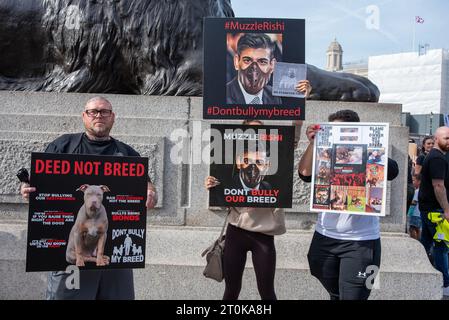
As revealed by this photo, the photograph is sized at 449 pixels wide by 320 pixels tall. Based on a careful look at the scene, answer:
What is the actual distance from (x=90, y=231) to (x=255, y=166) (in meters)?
1.01

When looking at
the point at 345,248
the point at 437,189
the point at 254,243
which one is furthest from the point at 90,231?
the point at 437,189

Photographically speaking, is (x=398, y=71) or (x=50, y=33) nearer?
(x=50, y=33)

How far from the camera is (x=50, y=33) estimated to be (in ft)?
16.8

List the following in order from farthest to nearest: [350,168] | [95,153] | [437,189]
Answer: [437,189] < [350,168] < [95,153]

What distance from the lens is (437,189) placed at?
5.07 meters

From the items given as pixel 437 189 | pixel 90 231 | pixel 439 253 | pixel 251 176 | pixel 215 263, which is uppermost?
pixel 251 176

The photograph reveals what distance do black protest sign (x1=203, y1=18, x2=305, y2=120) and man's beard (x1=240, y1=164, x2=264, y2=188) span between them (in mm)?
306

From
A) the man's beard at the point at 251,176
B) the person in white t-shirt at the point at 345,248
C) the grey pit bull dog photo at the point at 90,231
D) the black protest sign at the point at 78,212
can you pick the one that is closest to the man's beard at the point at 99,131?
the black protest sign at the point at 78,212

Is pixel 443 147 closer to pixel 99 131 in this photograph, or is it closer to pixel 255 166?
pixel 255 166

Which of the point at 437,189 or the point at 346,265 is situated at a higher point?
the point at 437,189

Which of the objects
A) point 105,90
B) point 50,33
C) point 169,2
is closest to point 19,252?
point 105,90

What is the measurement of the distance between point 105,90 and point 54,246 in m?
A: 2.42
